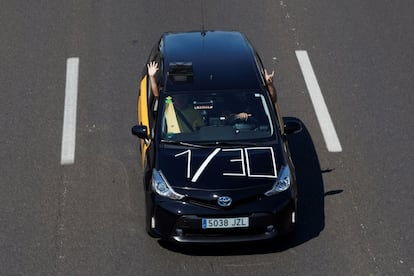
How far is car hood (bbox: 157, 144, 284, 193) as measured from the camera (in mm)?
9266

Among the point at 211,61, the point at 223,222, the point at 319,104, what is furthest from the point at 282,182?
the point at 319,104

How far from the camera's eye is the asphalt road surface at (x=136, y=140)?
9.66 m

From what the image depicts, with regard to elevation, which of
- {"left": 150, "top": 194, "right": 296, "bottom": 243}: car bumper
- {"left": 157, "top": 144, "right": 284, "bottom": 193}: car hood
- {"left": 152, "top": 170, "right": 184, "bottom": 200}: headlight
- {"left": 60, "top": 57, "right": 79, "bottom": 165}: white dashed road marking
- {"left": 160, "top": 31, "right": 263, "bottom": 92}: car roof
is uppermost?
{"left": 160, "top": 31, "right": 263, "bottom": 92}: car roof

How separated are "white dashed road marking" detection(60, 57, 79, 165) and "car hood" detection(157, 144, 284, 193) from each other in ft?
7.71

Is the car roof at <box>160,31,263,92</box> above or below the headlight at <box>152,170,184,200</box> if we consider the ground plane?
above

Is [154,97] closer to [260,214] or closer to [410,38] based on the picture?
[260,214]

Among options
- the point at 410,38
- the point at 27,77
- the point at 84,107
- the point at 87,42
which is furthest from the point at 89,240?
the point at 410,38

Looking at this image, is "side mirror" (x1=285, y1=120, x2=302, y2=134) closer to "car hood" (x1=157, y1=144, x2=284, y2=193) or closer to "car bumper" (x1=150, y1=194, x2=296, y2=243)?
"car hood" (x1=157, y1=144, x2=284, y2=193)

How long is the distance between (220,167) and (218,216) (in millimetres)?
643

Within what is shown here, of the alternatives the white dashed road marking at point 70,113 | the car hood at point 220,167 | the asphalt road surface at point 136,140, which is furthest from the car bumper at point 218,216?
the white dashed road marking at point 70,113

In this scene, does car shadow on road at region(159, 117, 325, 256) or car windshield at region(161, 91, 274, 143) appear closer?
car shadow on road at region(159, 117, 325, 256)

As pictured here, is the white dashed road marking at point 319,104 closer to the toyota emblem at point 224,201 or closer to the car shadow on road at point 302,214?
the car shadow on road at point 302,214

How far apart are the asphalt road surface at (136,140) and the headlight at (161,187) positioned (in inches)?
32.6

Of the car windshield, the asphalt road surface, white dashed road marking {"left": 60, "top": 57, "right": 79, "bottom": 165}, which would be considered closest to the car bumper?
the asphalt road surface
